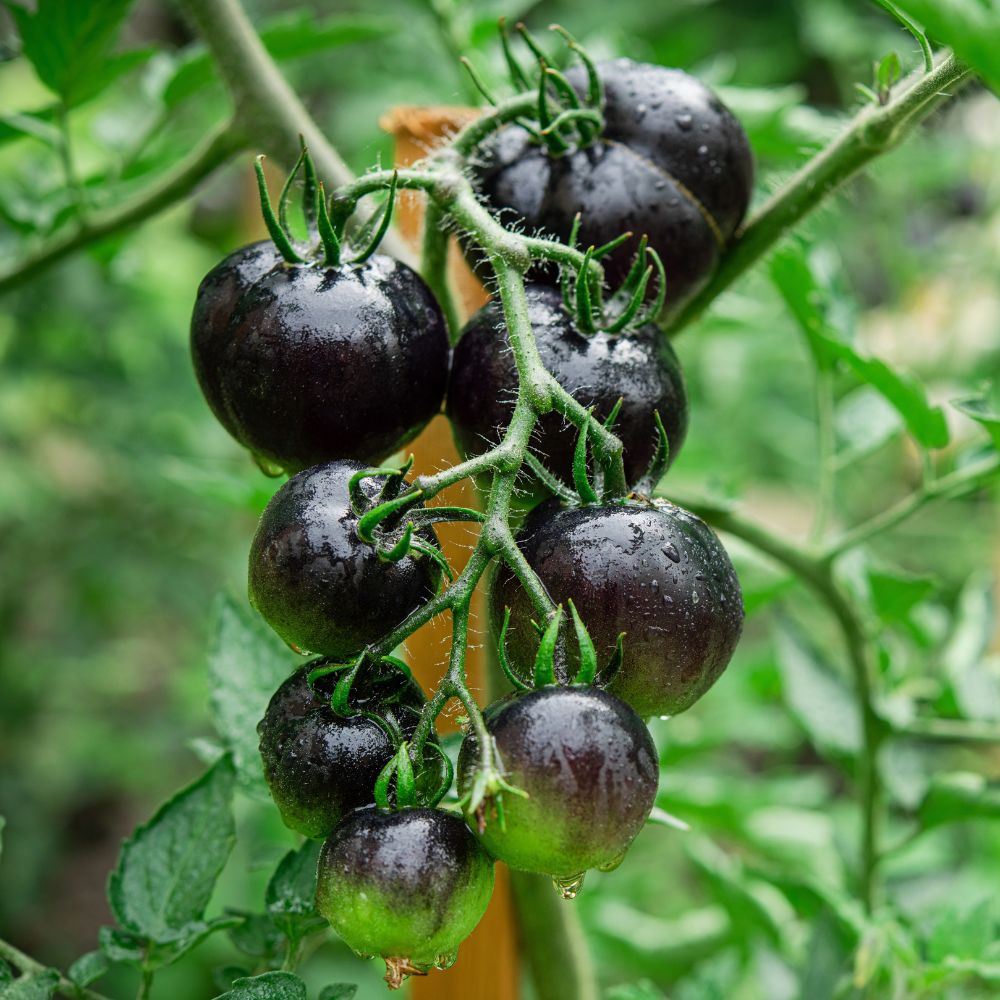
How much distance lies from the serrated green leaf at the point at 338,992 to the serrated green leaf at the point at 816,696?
0.51 metres

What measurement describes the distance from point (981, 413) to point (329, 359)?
391 mm

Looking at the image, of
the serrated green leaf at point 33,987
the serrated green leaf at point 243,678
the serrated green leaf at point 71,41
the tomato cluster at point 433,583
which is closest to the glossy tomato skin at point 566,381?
the tomato cluster at point 433,583

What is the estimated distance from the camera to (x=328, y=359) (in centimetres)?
52

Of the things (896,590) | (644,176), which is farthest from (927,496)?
(644,176)

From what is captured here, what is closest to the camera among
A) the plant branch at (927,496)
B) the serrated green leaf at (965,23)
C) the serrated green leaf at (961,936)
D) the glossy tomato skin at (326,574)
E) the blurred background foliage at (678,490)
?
the serrated green leaf at (965,23)

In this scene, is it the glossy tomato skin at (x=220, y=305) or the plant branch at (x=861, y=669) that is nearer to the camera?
the glossy tomato skin at (x=220, y=305)

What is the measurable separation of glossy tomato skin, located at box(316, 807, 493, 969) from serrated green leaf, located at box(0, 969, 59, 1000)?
185 mm

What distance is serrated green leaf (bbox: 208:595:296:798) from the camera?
0.65 metres

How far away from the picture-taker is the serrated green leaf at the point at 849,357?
736 millimetres

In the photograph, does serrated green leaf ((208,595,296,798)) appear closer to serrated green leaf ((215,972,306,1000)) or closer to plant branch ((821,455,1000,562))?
serrated green leaf ((215,972,306,1000))

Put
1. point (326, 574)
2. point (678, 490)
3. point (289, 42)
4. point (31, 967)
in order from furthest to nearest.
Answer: point (289, 42) → point (678, 490) → point (31, 967) → point (326, 574)

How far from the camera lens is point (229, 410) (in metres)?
0.55

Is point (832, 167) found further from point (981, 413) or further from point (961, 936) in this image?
point (961, 936)

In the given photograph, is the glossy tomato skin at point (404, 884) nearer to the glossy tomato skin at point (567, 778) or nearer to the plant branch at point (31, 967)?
the glossy tomato skin at point (567, 778)
